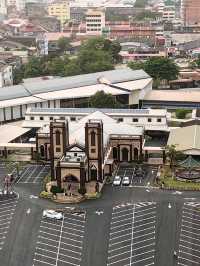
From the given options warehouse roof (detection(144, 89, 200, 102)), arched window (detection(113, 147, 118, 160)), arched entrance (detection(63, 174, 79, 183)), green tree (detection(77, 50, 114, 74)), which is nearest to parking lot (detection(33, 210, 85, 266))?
arched entrance (detection(63, 174, 79, 183))

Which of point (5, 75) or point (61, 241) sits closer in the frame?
point (61, 241)

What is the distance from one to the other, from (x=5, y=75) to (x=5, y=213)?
184ft

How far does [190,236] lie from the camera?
126ft

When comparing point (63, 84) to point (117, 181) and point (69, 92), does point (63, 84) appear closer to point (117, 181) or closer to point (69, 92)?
point (69, 92)

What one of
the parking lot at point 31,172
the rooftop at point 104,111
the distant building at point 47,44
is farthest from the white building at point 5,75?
the parking lot at point 31,172

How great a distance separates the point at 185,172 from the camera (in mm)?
50000

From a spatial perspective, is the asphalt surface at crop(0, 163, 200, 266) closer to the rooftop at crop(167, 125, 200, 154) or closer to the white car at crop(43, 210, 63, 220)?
the white car at crop(43, 210, 63, 220)

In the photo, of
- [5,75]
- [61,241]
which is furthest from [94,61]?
[61,241]

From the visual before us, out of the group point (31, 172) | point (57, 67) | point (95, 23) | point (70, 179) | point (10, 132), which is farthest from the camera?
point (95, 23)

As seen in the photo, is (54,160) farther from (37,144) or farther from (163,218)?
(163,218)

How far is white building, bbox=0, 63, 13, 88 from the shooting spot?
3660 inches

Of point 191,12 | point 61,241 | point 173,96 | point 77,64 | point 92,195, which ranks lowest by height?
point 61,241

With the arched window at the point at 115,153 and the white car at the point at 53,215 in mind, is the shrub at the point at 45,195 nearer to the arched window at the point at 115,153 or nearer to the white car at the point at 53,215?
the white car at the point at 53,215

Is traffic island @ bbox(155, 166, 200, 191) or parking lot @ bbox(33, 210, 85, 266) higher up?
Result: traffic island @ bbox(155, 166, 200, 191)
